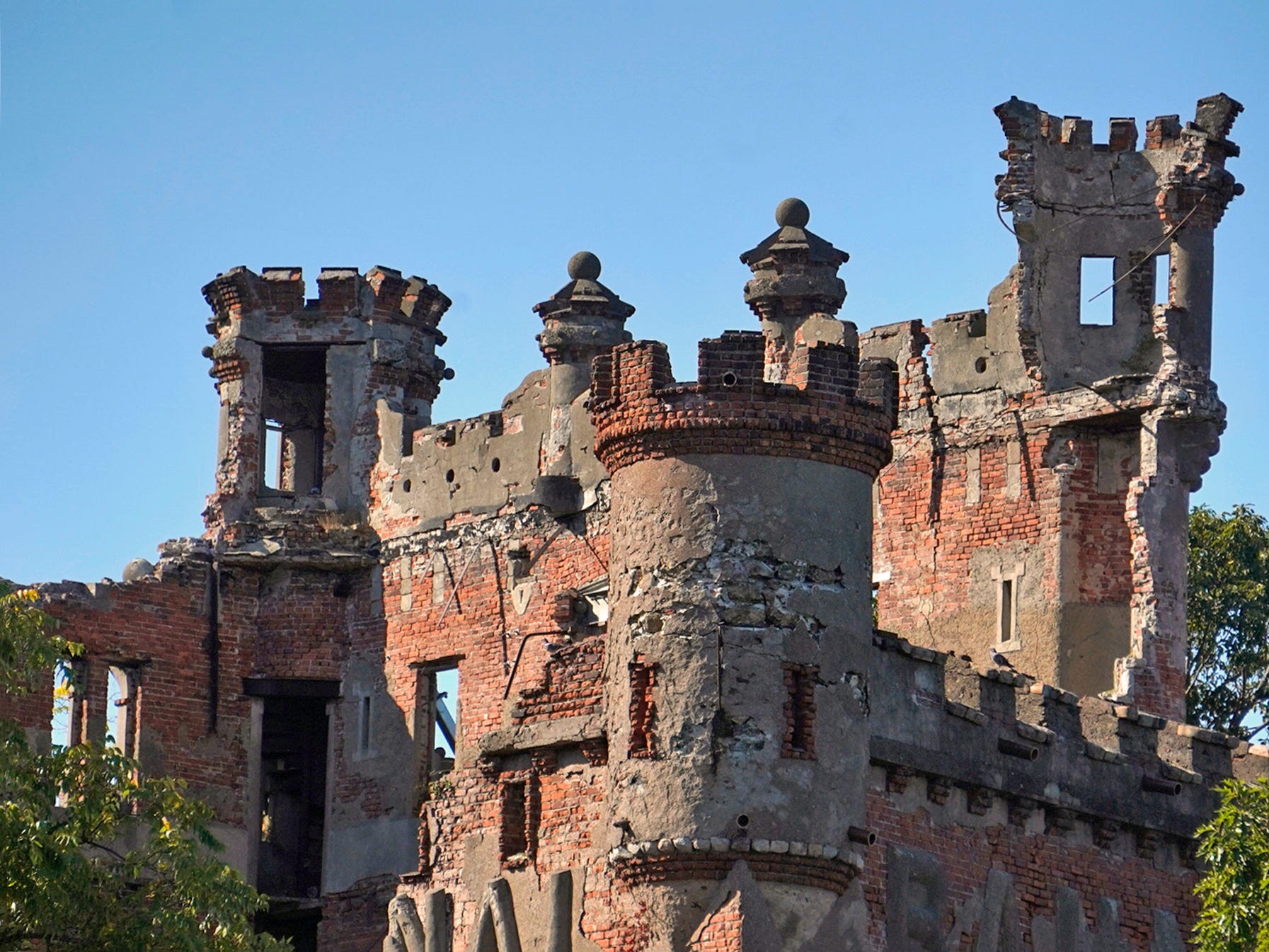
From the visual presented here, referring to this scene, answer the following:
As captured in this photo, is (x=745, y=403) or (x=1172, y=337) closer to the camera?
(x=745, y=403)

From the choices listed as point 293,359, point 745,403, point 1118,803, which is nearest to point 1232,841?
point 1118,803

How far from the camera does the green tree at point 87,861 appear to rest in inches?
993

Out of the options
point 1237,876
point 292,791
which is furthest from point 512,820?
point 292,791

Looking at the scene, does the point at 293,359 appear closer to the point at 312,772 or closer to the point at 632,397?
the point at 312,772

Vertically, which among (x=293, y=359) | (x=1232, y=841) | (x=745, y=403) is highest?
(x=293, y=359)

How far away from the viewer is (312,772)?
38.9 meters

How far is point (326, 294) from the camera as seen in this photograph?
130 ft

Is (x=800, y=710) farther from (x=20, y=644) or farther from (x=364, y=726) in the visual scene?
(x=364, y=726)

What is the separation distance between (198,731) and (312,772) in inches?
56.0

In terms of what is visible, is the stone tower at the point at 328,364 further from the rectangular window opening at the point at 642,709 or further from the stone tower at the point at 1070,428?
the rectangular window opening at the point at 642,709

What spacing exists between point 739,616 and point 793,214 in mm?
12147

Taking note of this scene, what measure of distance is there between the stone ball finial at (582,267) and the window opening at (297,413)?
11.2 feet

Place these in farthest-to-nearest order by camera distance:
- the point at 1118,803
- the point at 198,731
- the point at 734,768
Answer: the point at 198,731
the point at 1118,803
the point at 734,768

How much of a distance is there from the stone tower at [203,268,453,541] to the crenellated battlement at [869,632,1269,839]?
419 inches
